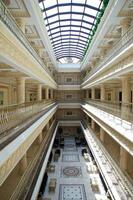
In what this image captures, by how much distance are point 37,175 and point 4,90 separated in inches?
331

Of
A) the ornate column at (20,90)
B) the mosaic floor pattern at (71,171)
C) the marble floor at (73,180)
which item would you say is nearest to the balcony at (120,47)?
the ornate column at (20,90)

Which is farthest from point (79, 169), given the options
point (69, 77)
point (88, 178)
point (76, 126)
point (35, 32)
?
point (69, 77)

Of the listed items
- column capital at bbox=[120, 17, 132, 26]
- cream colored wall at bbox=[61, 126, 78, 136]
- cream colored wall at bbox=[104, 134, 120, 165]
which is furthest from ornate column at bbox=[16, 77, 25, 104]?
cream colored wall at bbox=[61, 126, 78, 136]

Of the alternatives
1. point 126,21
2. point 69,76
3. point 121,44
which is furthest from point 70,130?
point 126,21

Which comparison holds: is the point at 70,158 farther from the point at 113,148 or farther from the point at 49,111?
the point at 113,148

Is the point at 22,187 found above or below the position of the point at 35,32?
below

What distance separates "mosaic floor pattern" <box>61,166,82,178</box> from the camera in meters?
15.8

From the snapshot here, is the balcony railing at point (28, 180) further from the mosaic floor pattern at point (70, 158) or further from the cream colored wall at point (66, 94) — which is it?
the cream colored wall at point (66, 94)

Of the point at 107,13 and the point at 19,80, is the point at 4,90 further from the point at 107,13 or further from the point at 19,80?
the point at 107,13

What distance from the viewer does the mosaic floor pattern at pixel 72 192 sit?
12.4 meters

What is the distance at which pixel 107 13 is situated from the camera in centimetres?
1081

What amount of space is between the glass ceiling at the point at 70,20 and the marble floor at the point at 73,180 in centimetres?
Result: 1400

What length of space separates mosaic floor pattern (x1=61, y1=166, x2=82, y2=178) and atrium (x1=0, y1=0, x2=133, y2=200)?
0.27 ft

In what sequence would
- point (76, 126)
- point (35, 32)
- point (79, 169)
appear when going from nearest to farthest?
point (35, 32) < point (79, 169) < point (76, 126)
